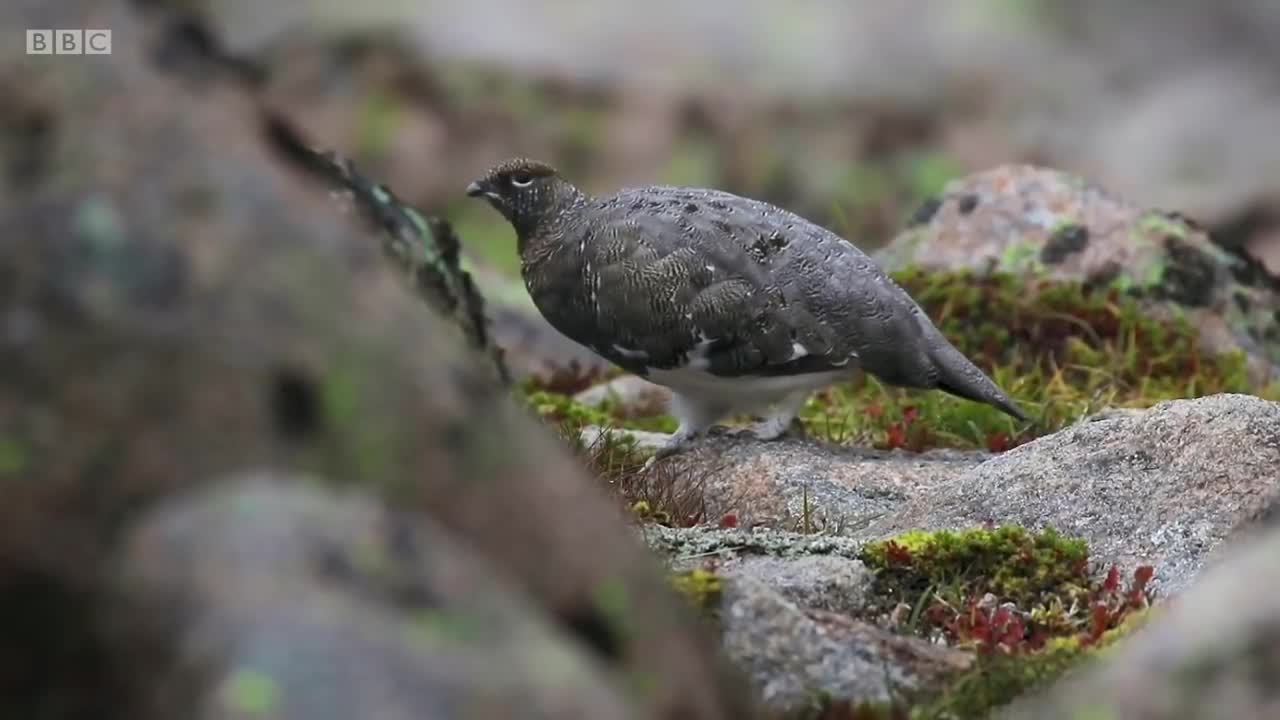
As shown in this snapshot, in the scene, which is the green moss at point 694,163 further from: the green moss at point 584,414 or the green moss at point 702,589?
the green moss at point 702,589

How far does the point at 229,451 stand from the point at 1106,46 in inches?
683

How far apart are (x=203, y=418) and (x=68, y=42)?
2.34 ft

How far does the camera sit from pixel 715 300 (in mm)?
6578

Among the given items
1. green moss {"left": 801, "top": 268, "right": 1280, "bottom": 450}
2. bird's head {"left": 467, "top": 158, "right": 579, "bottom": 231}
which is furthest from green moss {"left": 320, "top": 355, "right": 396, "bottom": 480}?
green moss {"left": 801, "top": 268, "right": 1280, "bottom": 450}

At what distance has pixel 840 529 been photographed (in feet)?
19.1

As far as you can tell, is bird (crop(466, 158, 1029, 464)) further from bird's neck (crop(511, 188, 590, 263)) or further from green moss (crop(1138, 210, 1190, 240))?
green moss (crop(1138, 210, 1190, 240))

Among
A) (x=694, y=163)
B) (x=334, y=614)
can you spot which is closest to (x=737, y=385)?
(x=334, y=614)

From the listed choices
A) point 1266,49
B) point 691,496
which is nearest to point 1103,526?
point 691,496

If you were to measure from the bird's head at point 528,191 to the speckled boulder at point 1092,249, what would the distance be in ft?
8.97

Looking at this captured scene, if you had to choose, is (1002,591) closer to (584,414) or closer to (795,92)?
(584,414)

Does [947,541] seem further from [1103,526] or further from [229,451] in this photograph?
[229,451]

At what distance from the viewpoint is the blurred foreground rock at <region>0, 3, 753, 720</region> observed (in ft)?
8.54

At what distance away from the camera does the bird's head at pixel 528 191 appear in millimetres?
7070

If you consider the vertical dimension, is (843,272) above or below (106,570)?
above
